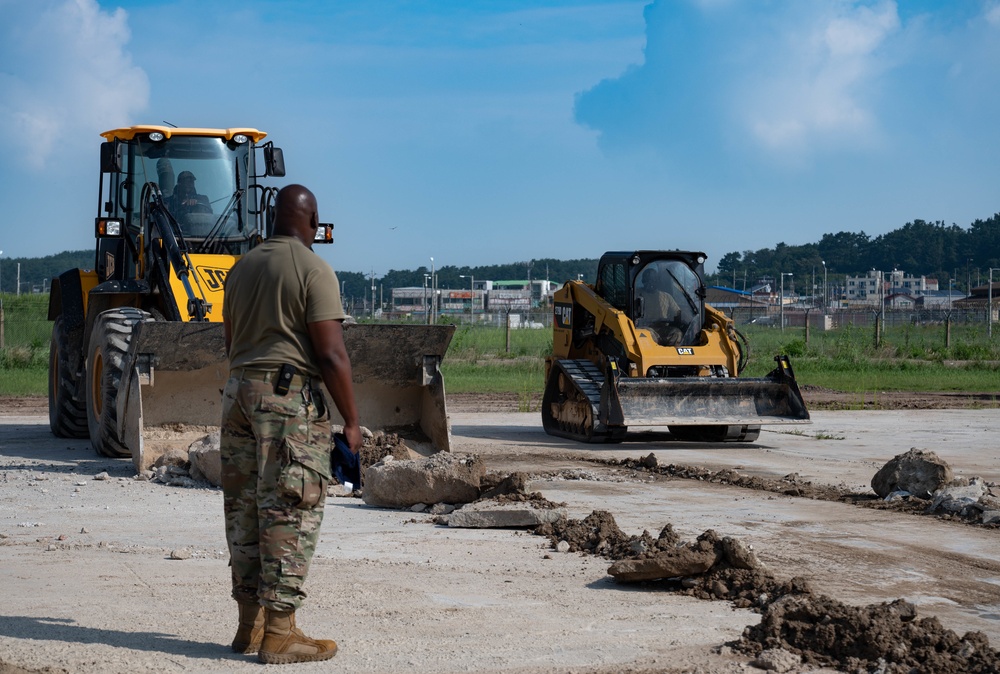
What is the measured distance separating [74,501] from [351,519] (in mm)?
2305

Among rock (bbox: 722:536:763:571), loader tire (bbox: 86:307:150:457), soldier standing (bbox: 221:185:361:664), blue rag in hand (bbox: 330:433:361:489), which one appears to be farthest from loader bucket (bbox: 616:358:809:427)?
soldier standing (bbox: 221:185:361:664)

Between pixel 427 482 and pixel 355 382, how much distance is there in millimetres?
2538

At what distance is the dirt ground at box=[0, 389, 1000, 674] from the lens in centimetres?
Answer: 512

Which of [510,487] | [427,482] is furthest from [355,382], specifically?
[510,487]

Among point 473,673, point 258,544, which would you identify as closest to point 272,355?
point 258,544

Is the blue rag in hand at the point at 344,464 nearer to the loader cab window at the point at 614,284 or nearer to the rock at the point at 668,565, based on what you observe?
the rock at the point at 668,565

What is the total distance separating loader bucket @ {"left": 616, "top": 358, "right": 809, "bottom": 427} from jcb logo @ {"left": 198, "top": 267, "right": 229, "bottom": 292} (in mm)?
4754

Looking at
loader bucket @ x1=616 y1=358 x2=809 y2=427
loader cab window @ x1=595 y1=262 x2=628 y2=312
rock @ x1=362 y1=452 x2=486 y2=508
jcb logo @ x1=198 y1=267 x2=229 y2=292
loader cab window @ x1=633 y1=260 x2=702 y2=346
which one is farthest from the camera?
loader cab window @ x1=595 y1=262 x2=628 y2=312

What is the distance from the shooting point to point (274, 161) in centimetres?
1263

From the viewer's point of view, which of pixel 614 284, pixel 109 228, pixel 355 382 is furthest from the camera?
pixel 614 284

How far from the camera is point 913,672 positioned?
16.2ft

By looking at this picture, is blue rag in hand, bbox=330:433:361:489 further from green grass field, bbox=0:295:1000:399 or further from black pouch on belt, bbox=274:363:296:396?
green grass field, bbox=0:295:1000:399

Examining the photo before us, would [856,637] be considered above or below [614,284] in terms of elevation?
below

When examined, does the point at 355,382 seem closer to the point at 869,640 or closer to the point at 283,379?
the point at 283,379
